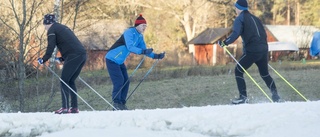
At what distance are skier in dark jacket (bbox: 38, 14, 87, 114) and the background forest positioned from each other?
3879 millimetres

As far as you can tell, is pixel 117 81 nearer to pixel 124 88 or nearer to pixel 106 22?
pixel 124 88

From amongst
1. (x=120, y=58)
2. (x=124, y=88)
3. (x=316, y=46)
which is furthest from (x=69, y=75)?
(x=316, y=46)

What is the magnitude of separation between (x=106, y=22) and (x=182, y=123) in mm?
22572

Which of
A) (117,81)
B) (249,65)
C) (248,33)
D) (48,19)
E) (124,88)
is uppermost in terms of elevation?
(48,19)

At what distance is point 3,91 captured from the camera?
13.4 meters

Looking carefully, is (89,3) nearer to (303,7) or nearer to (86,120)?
(86,120)

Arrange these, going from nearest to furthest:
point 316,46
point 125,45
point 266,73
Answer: point 125,45
point 266,73
point 316,46

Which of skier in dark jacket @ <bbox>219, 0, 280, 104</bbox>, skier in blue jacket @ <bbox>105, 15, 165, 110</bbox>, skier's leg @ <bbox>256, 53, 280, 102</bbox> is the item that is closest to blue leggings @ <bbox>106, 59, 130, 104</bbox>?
skier in blue jacket @ <bbox>105, 15, 165, 110</bbox>

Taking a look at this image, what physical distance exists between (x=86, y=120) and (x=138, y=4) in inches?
1694

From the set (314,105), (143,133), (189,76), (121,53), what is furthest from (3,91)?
(189,76)

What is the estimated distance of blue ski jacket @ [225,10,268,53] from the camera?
9375mm

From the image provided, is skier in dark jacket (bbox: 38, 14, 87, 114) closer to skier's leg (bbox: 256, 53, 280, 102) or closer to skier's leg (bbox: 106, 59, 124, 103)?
skier's leg (bbox: 106, 59, 124, 103)

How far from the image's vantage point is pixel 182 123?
263 inches

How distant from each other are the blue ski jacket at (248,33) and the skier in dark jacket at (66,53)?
8.46 feet
